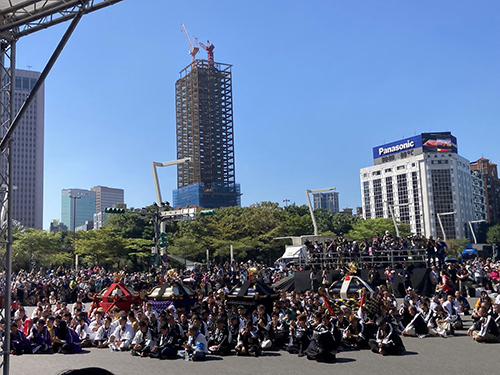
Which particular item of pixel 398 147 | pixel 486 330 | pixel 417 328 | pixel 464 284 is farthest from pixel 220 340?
pixel 398 147

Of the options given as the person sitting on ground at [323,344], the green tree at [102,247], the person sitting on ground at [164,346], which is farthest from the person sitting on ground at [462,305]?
the green tree at [102,247]

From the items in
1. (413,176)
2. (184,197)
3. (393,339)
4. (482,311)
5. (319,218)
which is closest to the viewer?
(393,339)

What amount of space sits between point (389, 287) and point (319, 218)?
5267cm

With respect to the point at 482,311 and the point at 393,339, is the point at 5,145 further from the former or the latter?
the point at 482,311

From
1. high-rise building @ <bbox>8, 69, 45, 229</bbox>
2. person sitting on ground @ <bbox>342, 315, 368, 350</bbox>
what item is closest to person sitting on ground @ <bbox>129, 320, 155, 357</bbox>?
person sitting on ground @ <bbox>342, 315, 368, 350</bbox>

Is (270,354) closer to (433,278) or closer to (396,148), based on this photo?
(433,278)

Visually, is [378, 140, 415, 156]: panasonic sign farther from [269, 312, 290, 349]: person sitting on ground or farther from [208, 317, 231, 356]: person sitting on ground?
[208, 317, 231, 356]: person sitting on ground

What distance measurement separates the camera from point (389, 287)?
85.0 ft

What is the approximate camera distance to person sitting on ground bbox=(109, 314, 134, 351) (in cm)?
1369

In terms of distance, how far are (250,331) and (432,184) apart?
100097 millimetres

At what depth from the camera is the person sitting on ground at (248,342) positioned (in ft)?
40.6

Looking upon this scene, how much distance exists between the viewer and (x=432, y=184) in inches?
4114

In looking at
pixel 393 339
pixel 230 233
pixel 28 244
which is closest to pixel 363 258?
pixel 393 339

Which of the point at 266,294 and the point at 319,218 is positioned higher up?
the point at 319,218
